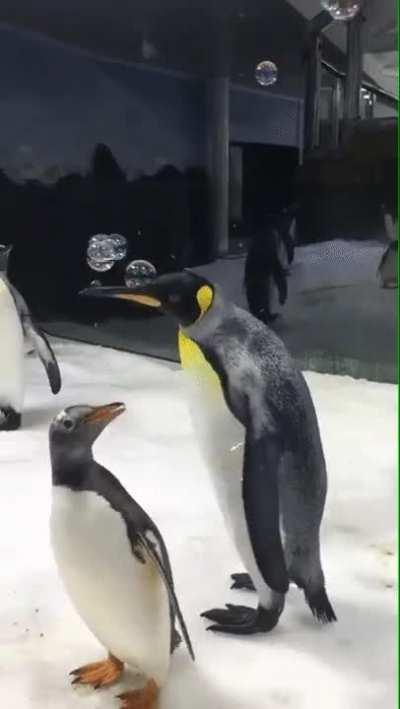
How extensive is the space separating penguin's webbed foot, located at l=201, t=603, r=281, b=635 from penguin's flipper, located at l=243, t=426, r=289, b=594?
2cm

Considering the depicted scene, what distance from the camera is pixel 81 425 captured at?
27.2 inches

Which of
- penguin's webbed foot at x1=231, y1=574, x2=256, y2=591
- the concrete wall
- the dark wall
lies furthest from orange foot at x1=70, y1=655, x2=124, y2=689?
the concrete wall

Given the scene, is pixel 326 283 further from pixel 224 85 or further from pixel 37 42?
pixel 37 42

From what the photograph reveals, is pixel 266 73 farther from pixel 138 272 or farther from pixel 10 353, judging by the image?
pixel 10 353

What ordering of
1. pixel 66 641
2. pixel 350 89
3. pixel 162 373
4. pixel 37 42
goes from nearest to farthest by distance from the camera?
pixel 350 89 < pixel 66 641 < pixel 162 373 < pixel 37 42

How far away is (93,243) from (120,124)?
0.19 m

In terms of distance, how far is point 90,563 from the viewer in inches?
27.7

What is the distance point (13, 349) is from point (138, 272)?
54cm

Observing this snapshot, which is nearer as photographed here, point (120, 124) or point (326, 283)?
point (326, 283)

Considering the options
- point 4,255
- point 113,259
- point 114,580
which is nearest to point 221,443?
point 114,580

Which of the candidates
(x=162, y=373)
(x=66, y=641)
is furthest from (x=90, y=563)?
(x=162, y=373)

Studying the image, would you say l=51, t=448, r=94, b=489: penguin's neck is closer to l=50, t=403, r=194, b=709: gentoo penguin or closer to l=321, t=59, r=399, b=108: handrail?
l=50, t=403, r=194, b=709: gentoo penguin

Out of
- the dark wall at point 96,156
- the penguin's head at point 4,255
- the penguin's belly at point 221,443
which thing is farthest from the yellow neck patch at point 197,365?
the penguin's head at point 4,255

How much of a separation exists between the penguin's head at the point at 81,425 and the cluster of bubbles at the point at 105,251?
24 cm
